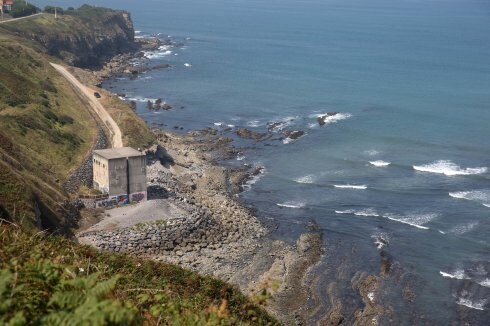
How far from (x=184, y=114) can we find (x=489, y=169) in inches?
1620

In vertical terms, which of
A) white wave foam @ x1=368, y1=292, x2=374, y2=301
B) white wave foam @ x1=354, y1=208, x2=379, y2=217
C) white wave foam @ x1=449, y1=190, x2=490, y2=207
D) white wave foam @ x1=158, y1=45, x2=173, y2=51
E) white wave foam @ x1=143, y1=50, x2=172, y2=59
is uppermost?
white wave foam @ x1=158, y1=45, x2=173, y2=51

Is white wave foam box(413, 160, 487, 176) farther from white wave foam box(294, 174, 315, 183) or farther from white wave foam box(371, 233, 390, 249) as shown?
white wave foam box(371, 233, 390, 249)

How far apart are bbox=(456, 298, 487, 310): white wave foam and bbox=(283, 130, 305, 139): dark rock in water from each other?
133 ft

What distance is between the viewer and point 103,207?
4762 cm

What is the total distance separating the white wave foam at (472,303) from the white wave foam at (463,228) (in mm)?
11163

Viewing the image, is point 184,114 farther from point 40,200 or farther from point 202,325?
point 202,325

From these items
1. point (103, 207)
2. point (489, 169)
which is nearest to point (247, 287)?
point (103, 207)

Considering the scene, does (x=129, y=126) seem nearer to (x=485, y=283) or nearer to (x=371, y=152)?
(x=371, y=152)

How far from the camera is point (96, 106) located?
72625 mm

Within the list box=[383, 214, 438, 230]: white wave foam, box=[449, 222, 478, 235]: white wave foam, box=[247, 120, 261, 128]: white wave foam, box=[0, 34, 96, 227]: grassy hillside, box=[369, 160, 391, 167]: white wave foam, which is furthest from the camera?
box=[247, 120, 261, 128]: white wave foam

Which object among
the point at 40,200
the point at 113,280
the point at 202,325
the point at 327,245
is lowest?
the point at 327,245

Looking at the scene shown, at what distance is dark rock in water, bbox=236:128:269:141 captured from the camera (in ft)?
255

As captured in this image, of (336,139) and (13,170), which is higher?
(13,170)

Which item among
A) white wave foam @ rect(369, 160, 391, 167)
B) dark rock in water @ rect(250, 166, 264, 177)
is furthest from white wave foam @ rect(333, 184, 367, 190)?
dark rock in water @ rect(250, 166, 264, 177)
